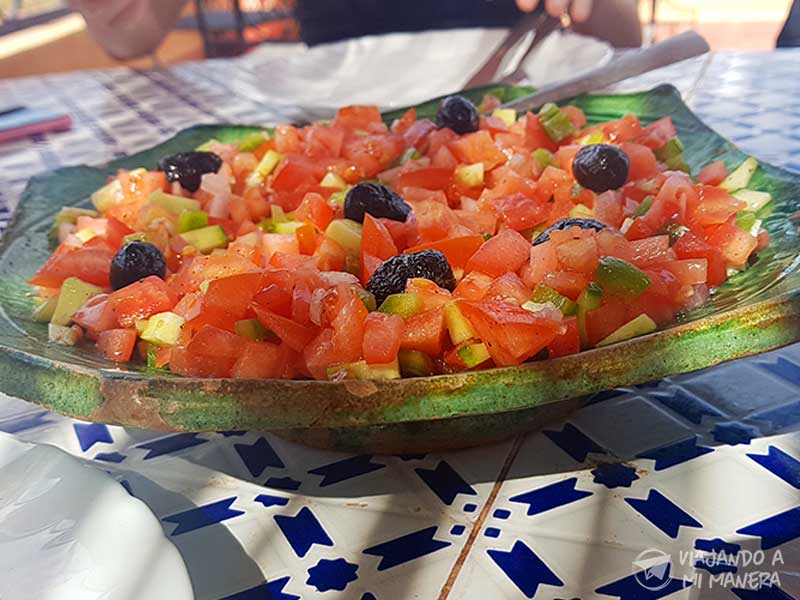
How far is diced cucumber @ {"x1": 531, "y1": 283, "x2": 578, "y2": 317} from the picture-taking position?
818 mm

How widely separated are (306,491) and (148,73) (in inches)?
111

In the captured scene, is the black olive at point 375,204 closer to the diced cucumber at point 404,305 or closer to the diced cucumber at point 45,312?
the diced cucumber at point 404,305

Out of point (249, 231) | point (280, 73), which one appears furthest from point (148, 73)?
point (249, 231)

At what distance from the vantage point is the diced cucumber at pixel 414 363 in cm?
77

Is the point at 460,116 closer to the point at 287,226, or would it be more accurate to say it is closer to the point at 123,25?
the point at 287,226

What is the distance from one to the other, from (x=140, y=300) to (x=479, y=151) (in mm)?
594

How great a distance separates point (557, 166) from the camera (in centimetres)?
129

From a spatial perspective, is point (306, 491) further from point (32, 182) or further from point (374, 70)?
point (374, 70)

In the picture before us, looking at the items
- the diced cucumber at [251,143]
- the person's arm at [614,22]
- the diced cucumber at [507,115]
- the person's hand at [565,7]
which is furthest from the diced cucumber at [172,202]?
the person's arm at [614,22]

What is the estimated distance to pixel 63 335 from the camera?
941 millimetres

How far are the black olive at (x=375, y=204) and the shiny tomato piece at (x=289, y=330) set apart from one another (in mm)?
297

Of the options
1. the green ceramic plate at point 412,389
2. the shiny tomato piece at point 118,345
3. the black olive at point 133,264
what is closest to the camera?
the green ceramic plate at point 412,389

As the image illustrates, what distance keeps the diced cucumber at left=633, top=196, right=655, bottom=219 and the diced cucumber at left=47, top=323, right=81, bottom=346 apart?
0.70 m

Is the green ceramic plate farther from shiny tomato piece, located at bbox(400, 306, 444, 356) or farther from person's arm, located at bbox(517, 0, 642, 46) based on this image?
person's arm, located at bbox(517, 0, 642, 46)
